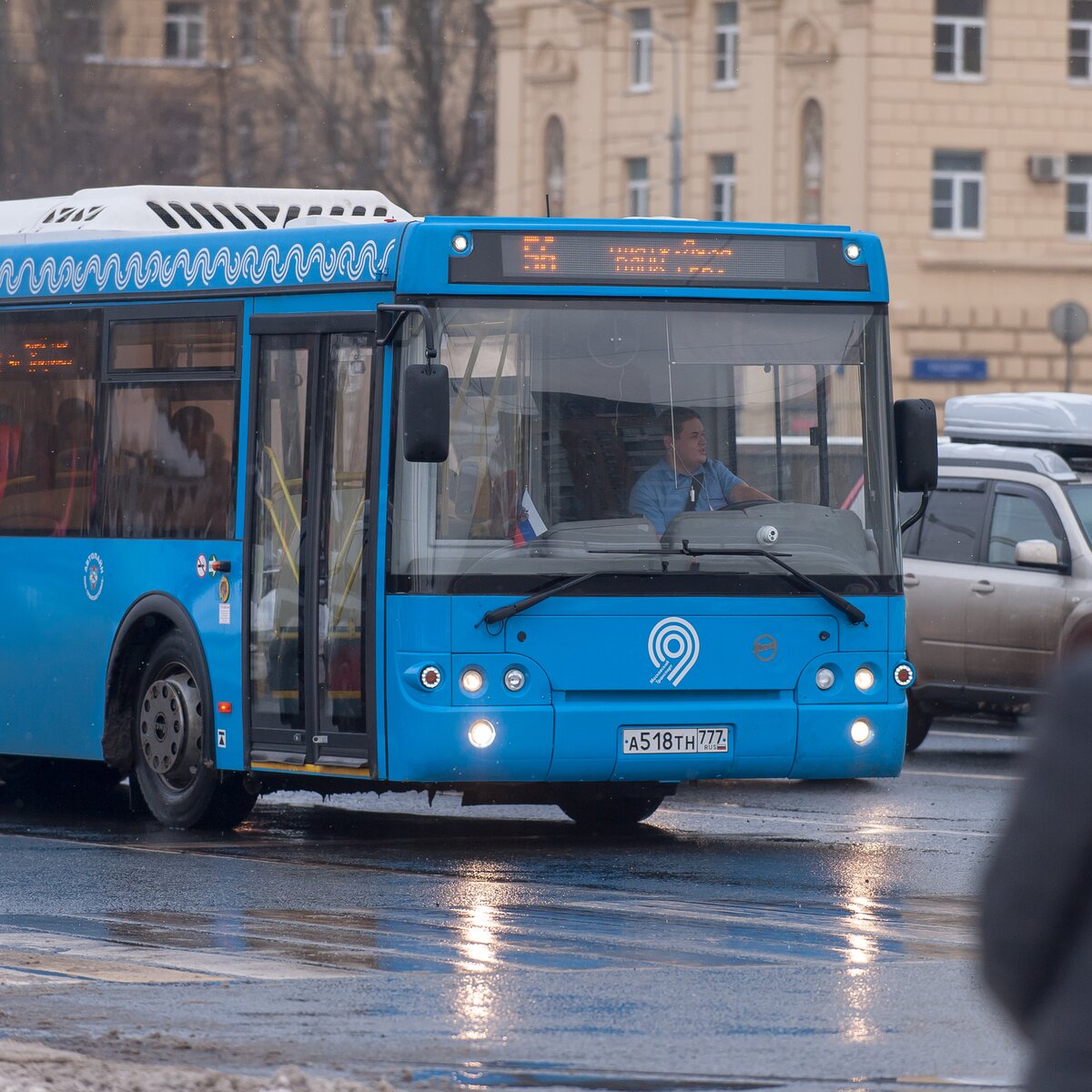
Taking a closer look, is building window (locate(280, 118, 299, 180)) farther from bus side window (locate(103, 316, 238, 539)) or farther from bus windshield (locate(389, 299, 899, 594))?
bus windshield (locate(389, 299, 899, 594))

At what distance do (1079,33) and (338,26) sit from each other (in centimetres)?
1841

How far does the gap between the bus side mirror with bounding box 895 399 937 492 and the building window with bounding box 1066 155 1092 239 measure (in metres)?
36.5

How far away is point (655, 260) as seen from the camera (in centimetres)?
1157

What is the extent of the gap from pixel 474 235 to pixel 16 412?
3.21 metres

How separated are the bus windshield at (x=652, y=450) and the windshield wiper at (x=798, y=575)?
1 centimetres

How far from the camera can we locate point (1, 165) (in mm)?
54219

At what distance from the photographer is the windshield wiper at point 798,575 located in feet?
37.4

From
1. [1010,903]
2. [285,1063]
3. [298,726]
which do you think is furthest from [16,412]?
[1010,903]

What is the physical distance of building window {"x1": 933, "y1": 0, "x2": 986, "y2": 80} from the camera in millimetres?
46438

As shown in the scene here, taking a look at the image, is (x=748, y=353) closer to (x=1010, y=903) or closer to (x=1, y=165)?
(x=1010, y=903)

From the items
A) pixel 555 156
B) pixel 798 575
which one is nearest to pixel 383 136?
pixel 555 156

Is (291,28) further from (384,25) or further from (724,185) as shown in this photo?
(724,185)

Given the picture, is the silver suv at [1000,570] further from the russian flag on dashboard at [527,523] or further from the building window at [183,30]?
the building window at [183,30]

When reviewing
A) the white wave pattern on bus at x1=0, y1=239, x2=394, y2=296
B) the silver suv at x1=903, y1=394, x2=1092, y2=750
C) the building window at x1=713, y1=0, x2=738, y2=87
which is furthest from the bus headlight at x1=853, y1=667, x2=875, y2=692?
the building window at x1=713, y1=0, x2=738, y2=87
